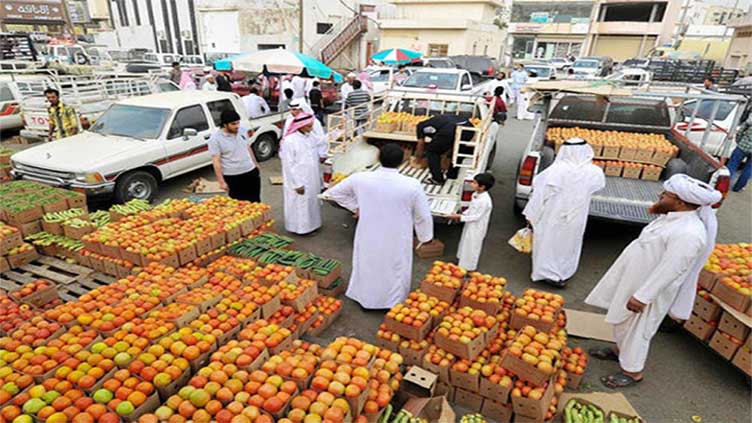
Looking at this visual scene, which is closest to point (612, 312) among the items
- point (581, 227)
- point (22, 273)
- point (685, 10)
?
point (581, 227)

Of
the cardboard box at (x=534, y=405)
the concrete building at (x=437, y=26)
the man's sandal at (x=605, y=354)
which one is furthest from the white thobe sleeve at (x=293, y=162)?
the concrete building at (x=437, y=26)

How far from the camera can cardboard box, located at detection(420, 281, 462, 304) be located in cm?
378

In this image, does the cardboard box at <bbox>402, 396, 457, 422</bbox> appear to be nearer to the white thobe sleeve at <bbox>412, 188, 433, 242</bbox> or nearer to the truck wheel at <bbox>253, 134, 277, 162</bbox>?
the white thobe sleeve at <bbox>412, 188, 433, 242</bbox>

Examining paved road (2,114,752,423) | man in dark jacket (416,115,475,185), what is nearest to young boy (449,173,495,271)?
paved road (2,114,752,423)

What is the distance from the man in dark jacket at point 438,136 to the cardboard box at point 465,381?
3.95m

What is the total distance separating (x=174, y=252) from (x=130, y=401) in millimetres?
2260

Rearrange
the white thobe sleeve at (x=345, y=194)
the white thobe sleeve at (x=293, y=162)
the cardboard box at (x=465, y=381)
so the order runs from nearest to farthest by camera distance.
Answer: the cardboard box at (x=465, y=381), the white thobe sleeve at (x=345, y=194), the white thobe sleeve at (x=293, y=162)

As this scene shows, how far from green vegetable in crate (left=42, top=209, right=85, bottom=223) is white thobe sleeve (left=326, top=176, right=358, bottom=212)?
3606 millimetres

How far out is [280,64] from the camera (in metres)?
10.7

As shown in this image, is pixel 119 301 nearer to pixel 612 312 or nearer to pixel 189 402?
pixel 189 402

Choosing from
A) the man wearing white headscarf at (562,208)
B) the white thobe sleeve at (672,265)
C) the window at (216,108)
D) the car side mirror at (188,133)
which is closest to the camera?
the white thobe sleeve at (672,265)

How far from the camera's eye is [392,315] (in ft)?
11.5

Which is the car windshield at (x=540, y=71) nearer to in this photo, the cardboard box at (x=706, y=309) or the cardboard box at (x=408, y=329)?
the cardboard box at (x=706, y=309)

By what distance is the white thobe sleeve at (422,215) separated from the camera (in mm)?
4011
